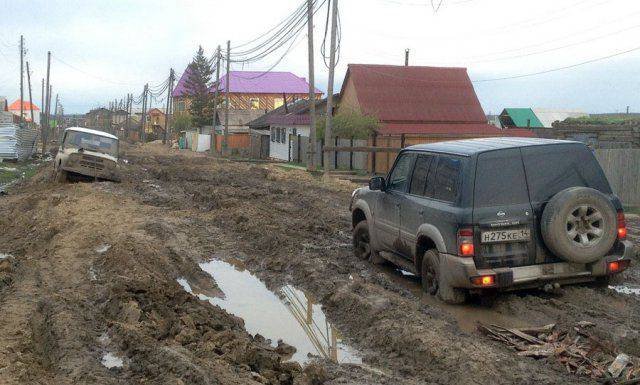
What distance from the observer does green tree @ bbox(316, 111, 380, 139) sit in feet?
120

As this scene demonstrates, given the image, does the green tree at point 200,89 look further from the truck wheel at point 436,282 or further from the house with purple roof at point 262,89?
the truck wheel at point 436,282

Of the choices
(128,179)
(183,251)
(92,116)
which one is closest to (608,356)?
(183,251)

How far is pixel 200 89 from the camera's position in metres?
101

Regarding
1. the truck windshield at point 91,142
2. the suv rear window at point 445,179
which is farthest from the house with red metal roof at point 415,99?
the suv rear window at point 445,179

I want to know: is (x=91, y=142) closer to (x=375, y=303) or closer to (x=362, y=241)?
(x=362, y=241)

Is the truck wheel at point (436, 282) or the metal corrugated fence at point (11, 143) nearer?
the truck wheel at point (436, 282)

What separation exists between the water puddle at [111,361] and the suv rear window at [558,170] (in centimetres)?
449

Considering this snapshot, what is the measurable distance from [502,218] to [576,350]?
1793 millimetres

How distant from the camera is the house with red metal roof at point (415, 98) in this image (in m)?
41.3

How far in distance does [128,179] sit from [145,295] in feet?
63.5

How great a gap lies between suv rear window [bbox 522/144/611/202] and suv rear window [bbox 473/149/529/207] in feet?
0.32

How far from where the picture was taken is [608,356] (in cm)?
639

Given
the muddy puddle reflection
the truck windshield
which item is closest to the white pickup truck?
the truck windshield

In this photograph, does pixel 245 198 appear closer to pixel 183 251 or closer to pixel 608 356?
pixel 183 251
